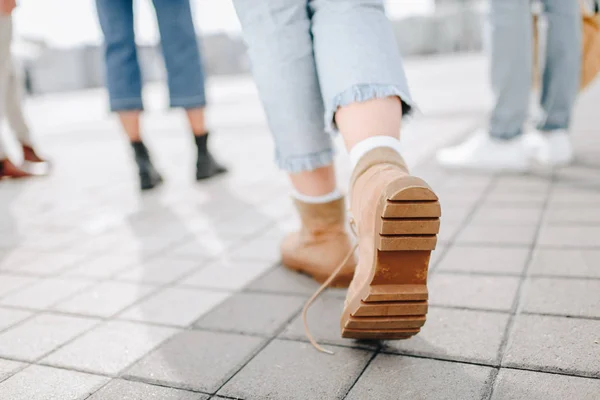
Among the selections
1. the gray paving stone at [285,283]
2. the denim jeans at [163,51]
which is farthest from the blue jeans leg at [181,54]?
the gray paving stone at [285,283]

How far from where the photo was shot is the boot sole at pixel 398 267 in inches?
35.3

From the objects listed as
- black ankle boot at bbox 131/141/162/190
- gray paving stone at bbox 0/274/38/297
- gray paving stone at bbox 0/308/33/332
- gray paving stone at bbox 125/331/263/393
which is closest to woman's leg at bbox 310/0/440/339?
gray paving stone at bbox 125/331/263/393

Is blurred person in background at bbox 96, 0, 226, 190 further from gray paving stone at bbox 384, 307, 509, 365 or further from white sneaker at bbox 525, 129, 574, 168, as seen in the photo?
gray paving stone at bbox 384, 307, 509, 365

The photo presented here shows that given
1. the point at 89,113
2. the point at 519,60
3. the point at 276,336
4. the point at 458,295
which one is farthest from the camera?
the point at 89,113

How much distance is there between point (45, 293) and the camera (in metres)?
1.60

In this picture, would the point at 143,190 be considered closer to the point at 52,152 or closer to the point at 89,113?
the point at 52,152

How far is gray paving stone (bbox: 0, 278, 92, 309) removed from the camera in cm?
154

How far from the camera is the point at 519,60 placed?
7.56 feet

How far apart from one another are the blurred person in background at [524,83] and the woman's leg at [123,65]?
147cm

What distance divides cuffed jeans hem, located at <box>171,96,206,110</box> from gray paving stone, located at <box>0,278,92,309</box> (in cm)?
122

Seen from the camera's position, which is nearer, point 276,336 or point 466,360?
point 466,360

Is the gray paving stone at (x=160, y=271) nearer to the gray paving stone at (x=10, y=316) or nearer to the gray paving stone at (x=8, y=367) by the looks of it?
the gray paving stone at (x=10, y=316)

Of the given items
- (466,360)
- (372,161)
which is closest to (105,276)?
(372,161)

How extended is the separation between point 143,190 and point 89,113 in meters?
6.05
